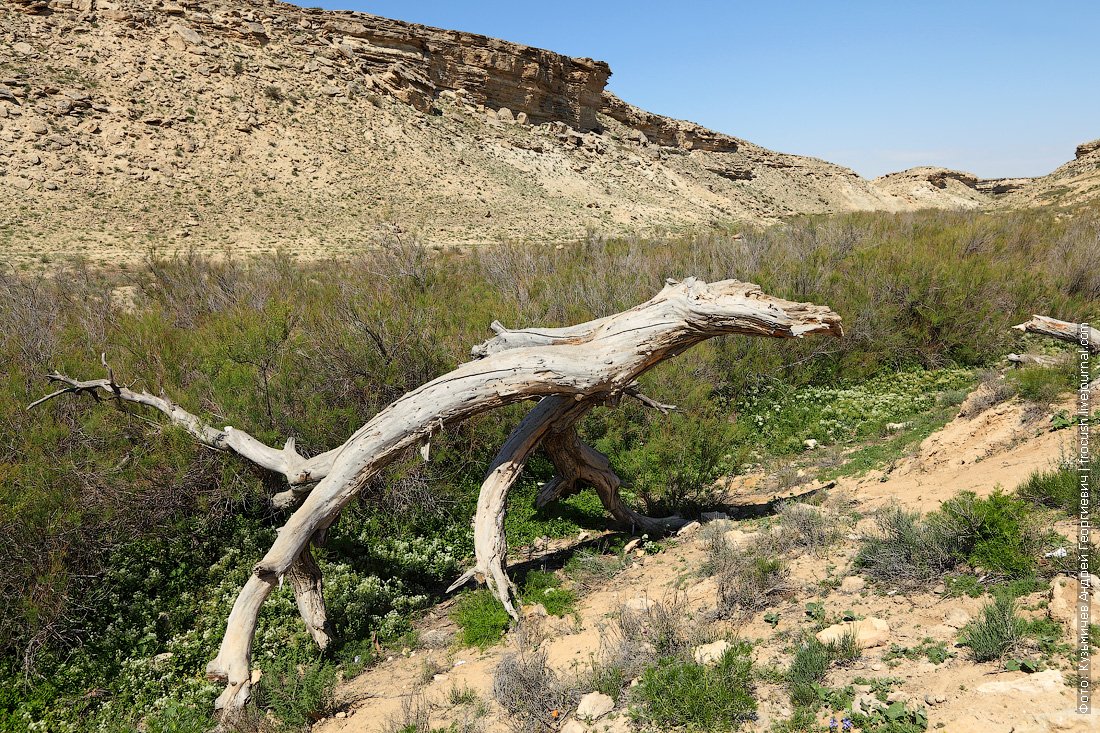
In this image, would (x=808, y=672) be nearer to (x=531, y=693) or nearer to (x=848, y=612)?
(x=848, y=612)

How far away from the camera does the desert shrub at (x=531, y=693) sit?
3318mm

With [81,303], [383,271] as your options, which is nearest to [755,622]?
[383,271]

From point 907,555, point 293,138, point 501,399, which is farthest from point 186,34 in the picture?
point 907,555

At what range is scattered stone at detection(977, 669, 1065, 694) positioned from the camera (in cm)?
259

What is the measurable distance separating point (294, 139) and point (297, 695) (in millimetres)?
33867

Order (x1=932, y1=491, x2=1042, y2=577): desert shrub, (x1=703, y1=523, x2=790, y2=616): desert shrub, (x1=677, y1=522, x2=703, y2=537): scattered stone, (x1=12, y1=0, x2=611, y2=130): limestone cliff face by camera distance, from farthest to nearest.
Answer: (x1=12, y1=0, x2=611, y2=130): limestone cliff face
(x1=677, y1=522, x2=703, y2=537): scattered stone
(x1=703, y1=523, x2=790, y2=616): desert shrub
(x1=932, y1=491, x2=1042, y2=577): desert shrub

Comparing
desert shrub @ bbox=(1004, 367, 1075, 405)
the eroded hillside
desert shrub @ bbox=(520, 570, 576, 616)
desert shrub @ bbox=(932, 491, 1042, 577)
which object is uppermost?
the eroded hillside

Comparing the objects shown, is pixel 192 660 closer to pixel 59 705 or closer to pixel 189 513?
pixel 59 705

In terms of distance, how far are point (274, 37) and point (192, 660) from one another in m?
40.2

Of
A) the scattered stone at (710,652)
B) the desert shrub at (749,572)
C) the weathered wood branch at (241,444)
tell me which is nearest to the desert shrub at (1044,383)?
the desert shrub at (749,572)

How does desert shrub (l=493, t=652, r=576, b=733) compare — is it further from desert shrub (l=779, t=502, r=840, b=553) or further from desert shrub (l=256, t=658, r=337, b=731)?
desert shrub (l=779, t=502, r=840, b=553)

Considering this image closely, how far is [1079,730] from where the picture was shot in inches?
91.8

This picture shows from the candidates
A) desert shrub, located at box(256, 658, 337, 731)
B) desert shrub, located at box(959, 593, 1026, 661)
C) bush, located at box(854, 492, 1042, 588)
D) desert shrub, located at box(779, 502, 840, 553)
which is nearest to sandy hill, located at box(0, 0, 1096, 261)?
desert shrub, located at box(256, 658, 337, 731)

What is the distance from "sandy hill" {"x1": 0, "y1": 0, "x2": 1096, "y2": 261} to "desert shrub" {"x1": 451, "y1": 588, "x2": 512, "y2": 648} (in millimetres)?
20691
